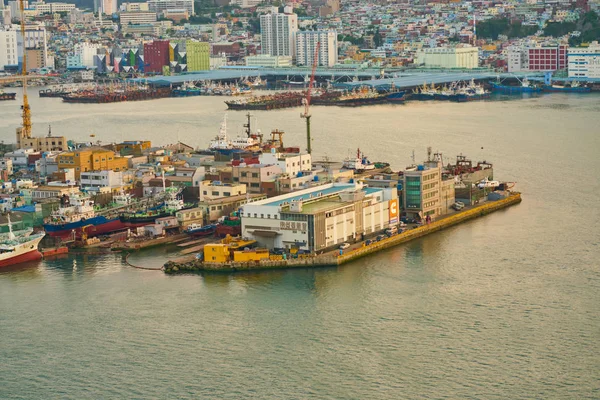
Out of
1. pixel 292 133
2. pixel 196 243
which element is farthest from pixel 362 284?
pixel 292 133

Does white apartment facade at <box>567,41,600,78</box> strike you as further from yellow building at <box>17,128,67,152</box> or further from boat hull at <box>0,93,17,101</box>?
yellow building at <box>17,128,67,152</box>

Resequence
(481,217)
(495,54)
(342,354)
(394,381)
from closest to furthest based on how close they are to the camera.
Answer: (394,381) < (342,354) < (481,217) < (495,54)

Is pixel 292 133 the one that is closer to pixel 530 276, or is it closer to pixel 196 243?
pixel 196 243

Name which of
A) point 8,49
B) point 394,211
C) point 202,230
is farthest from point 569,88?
point 202,230

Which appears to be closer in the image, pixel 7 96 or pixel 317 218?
pixel 317 218

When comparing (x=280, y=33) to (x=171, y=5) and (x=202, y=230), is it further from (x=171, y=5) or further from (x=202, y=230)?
(x=202, y=230)

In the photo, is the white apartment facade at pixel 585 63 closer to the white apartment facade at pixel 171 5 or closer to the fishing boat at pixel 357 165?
the fishing boat at pixel 357 165
